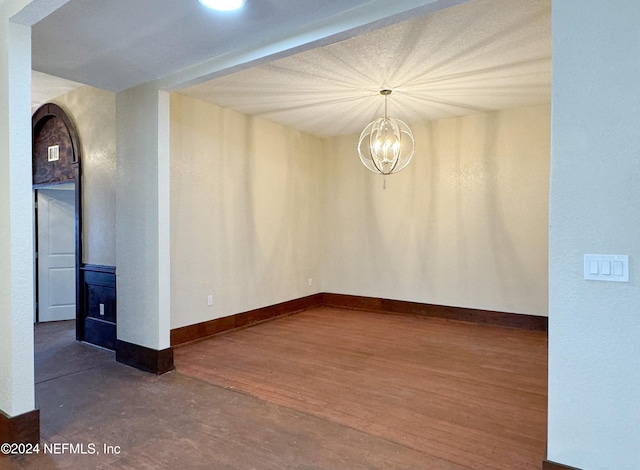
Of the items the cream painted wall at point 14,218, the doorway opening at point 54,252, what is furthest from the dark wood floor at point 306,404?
the doorway opening at point 54,252

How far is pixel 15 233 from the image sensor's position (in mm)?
2178

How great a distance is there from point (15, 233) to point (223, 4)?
1.74m

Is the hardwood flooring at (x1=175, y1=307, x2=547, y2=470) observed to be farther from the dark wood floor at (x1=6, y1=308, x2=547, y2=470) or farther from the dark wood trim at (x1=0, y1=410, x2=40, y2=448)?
the dark wood trim at (x1=0, y1=410, x2=40, y2=448)

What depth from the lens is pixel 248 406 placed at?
2.75 metres

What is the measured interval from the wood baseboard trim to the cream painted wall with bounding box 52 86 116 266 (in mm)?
3373

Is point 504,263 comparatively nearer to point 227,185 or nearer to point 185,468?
point 227,185

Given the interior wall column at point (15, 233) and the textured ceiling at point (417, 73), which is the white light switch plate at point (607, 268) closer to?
the textured ceiling at point (417, 73)

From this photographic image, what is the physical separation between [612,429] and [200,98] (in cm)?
438

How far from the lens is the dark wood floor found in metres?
2.14

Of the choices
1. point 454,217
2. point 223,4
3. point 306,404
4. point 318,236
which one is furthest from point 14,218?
point 454,217

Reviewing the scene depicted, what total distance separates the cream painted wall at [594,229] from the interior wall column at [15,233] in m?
2.76

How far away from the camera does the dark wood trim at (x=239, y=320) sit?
4199mm

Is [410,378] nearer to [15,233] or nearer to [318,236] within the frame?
[15,233]

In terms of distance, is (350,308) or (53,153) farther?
(350,308)
